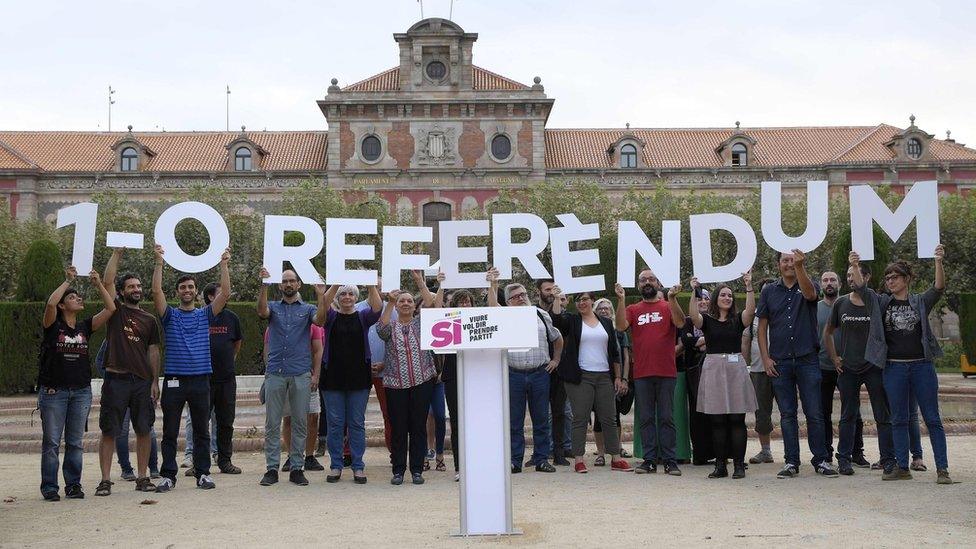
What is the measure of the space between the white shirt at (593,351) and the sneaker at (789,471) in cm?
189

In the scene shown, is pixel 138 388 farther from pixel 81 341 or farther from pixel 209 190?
pixel 209 190

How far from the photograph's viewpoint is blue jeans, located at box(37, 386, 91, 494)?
29.1ft

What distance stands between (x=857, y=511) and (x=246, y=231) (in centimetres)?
3377

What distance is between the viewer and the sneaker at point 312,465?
1068 centimetres

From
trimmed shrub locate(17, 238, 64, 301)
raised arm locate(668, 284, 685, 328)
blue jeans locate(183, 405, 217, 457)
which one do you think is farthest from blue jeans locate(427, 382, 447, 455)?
trimmed shrub locate(17, 238, 64, 301)

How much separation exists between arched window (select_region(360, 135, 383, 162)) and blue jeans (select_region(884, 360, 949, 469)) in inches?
1608

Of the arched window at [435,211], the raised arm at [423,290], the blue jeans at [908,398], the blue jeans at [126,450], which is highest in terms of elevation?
the arched window at [435,211]

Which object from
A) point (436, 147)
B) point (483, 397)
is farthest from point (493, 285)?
point (436, 147)

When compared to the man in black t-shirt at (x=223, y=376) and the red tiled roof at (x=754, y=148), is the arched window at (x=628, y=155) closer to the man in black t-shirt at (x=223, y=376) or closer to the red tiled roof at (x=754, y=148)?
the red tiled roof at (x=754, y=148)

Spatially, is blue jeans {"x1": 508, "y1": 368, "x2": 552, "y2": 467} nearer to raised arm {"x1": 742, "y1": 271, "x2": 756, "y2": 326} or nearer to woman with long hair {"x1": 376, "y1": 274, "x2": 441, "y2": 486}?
woman with long hair {"x1": 376, "y1": 274, "x2": 441, "y2": 486}

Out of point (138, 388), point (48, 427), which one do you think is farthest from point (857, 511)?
point (48, 427)

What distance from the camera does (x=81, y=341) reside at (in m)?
9.03

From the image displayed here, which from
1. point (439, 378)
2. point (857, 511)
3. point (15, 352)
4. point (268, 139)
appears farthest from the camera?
point (268, 139)

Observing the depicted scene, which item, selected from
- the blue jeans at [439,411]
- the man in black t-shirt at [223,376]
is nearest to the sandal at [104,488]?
the man in black t-shirt at [223,376]
